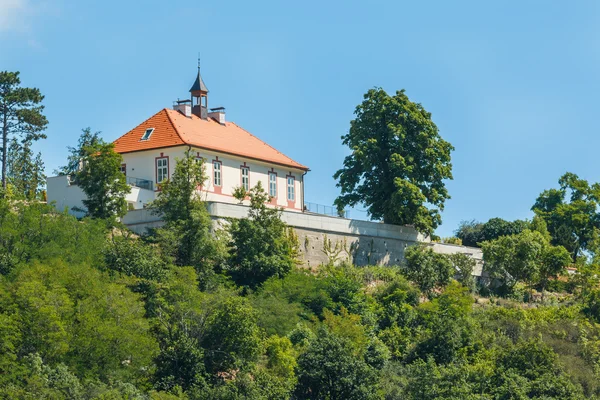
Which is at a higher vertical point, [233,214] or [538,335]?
[233,214]

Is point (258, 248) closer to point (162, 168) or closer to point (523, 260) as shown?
point (162, 168)

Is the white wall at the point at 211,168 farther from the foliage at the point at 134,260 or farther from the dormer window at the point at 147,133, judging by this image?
the foliage at the point at 134,260

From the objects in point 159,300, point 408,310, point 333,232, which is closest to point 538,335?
point 408,310

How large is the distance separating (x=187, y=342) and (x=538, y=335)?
54.3 feet

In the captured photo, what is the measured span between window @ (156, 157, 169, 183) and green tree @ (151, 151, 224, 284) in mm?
5693

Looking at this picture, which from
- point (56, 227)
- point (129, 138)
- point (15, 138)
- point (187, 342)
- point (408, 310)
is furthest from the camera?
point (15, 138)

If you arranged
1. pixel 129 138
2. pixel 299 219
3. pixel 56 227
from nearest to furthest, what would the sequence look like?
pixel 56 227 → pixel 299 219 → pixel 129 138

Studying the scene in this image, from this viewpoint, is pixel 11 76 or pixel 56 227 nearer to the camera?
pixel 56 227

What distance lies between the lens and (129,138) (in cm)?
7388

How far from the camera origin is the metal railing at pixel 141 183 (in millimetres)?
70625

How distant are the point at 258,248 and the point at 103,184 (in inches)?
295

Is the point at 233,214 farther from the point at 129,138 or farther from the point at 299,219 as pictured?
the point at 129,138

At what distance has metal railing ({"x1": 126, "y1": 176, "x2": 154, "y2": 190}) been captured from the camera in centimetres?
7062

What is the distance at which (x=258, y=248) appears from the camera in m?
63.4
